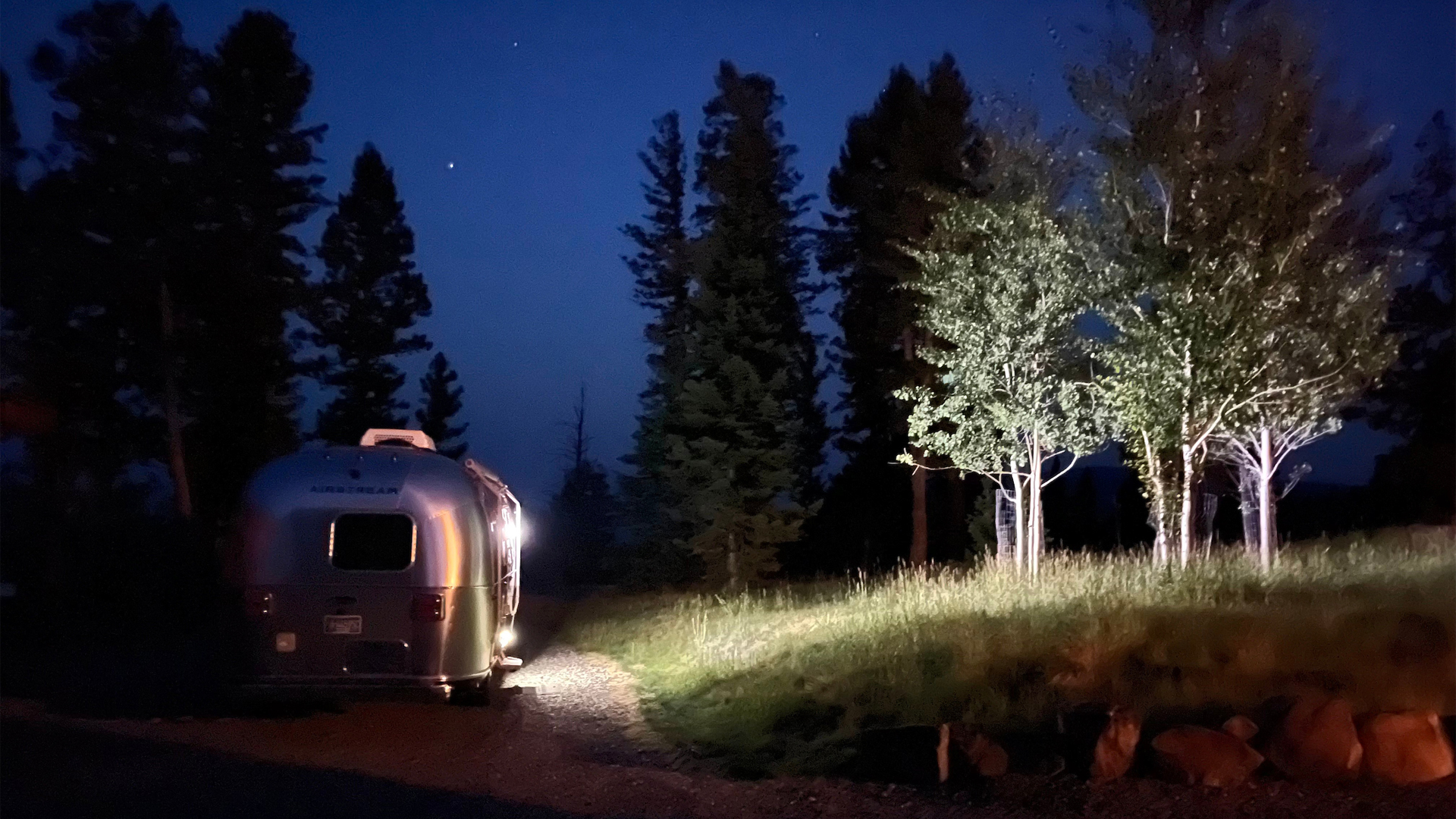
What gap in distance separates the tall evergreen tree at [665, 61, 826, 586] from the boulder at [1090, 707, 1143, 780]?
1737 cm

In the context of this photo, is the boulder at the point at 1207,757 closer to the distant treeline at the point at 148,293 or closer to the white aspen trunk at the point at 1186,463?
the white aspen trunk at the point at 1186,463

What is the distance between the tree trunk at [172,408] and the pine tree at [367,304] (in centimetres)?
1264

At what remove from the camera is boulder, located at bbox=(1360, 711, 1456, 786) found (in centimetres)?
774

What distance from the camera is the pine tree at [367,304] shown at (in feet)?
128

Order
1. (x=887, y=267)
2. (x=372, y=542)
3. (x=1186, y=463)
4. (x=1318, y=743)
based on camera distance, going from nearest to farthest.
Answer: (x=1318, y=743)
(x=372, y=542)
(x=1186, y=463)
(x=887, y=267)

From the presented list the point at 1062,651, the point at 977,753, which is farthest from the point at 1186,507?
the point at 977,753

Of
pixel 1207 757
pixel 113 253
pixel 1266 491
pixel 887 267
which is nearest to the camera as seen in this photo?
pixel 1207 757

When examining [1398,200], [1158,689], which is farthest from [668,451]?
[1158,689]

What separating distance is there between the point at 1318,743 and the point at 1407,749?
0.50 meters

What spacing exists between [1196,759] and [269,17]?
27.2 m

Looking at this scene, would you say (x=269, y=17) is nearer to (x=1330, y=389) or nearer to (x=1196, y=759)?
(x=1330, y=389)

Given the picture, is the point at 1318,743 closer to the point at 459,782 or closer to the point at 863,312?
the point at 459,782

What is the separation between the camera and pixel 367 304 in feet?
130

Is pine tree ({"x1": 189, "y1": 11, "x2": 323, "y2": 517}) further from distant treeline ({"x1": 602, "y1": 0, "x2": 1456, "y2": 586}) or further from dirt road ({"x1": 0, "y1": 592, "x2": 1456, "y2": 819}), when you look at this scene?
dirt road ({"x1": 0, "y1": 592, "x2": 1456, "y2": 819})
